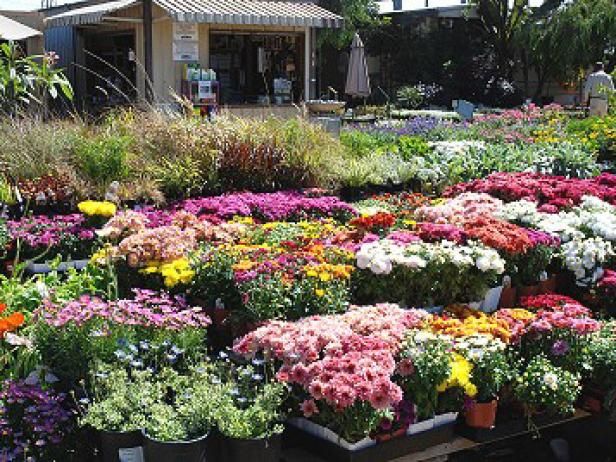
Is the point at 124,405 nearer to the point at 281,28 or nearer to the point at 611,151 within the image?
the point at 611,151

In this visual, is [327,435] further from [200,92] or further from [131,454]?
[200,92]

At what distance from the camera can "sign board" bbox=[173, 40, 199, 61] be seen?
17344mm

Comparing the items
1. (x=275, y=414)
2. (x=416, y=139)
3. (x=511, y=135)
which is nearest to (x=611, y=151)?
(x=511, y=135)

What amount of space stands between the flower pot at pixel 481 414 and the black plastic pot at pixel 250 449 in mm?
1098

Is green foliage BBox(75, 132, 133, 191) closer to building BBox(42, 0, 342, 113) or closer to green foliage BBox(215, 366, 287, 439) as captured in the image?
green foliage BBox(215, 366, 287, 439)

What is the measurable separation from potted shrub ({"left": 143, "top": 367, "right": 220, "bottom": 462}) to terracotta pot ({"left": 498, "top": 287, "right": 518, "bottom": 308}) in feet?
8.41

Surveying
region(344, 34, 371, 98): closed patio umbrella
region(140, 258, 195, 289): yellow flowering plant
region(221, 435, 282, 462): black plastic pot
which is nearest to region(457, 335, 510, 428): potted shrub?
region(221, 435, 282, 462): black plastic pot

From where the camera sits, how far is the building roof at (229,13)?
633 inches

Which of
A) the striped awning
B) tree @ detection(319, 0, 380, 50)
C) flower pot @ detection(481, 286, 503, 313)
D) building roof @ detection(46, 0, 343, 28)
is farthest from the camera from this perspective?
Result: tree @ detection(319, 0, 380, 50)

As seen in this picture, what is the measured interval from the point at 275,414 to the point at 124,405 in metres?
0.63

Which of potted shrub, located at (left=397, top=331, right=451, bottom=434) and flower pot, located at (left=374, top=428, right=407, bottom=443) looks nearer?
flower pot, located at (left=374, top=428, right=407, bottom=443)

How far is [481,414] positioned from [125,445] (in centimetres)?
171

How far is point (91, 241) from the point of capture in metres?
6.75

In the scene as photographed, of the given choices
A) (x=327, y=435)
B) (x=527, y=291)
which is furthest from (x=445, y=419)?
(x=527, y=291)
